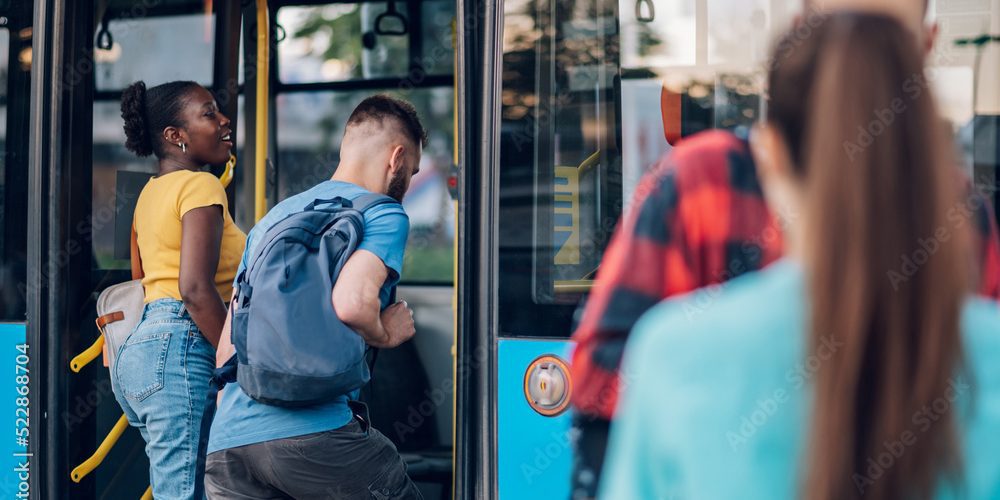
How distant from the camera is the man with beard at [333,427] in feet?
8.67

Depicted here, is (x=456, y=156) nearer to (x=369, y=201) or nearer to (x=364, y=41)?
(x=369, y=201)

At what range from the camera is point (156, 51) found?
442 centimetres

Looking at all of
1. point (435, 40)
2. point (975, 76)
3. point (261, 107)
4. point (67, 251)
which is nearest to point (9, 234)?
point (67, 251)

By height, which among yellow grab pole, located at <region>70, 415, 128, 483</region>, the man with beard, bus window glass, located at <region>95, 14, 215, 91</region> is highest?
bus window glass, located at <region>95, 14, 215, 91</region>

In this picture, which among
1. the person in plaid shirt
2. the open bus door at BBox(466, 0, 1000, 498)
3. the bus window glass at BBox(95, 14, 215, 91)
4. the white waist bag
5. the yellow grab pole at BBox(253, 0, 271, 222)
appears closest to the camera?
the person in plaid shirt

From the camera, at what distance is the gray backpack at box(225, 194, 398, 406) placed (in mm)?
2570

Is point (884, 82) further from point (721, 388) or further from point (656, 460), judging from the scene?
point (656, 460)

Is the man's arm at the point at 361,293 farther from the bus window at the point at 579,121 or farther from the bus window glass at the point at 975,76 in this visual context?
the bus window glass at the point at 975,76

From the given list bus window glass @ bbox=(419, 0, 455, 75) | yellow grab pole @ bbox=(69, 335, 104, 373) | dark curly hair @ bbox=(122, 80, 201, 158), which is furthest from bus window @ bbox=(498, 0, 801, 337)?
bus window glass @ bbox=(419, 0, 455, 75)

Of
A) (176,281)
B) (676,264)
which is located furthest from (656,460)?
(176,281)

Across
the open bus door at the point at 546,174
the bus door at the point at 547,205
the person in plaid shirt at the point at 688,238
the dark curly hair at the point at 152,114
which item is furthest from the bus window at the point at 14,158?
the person in plaid shirt at the point at 688,238

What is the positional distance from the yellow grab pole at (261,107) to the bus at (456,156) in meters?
0.01

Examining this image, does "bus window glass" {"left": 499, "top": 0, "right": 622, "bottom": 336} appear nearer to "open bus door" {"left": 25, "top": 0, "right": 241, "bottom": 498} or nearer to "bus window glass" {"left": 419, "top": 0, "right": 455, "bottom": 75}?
"open bus door" {"left": 25, "top": 0, "right": 241, "bottom": 498}

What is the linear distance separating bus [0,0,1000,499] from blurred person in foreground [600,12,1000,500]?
1.97 feet
